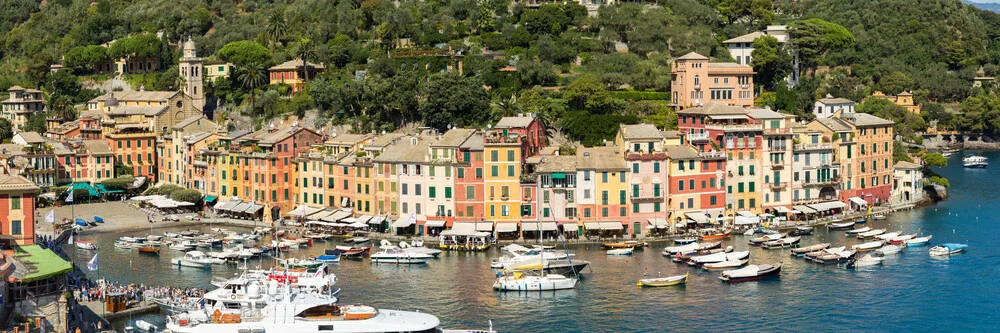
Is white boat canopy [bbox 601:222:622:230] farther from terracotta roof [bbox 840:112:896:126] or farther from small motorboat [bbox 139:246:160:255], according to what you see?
small motorboat [bbox 139:246:160:255]

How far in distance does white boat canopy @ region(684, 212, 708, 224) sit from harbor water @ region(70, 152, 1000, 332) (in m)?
2.56

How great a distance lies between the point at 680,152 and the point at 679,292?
65.4 ft

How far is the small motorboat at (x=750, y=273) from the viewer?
227 feet

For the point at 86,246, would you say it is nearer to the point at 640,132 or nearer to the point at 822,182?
the point at 640,132

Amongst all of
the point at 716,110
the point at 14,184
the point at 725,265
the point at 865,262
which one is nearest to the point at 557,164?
the point at 716,110

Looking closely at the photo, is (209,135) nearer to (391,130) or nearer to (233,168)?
(233,168)

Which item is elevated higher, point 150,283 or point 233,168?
point 233,168

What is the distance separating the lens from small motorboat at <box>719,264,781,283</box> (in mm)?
69250

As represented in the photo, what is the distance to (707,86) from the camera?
106 metres

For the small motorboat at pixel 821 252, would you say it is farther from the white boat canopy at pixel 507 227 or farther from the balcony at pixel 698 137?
Result: the white boat canopy at pixel 507 227

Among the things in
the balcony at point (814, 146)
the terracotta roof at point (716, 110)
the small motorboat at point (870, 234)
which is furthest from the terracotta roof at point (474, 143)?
the small motorboat at point (870, 234)

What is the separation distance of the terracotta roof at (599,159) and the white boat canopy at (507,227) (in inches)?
218

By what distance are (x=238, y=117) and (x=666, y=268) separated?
56.9m

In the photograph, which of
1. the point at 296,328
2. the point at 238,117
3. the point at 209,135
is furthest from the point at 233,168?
the point at 296,328
